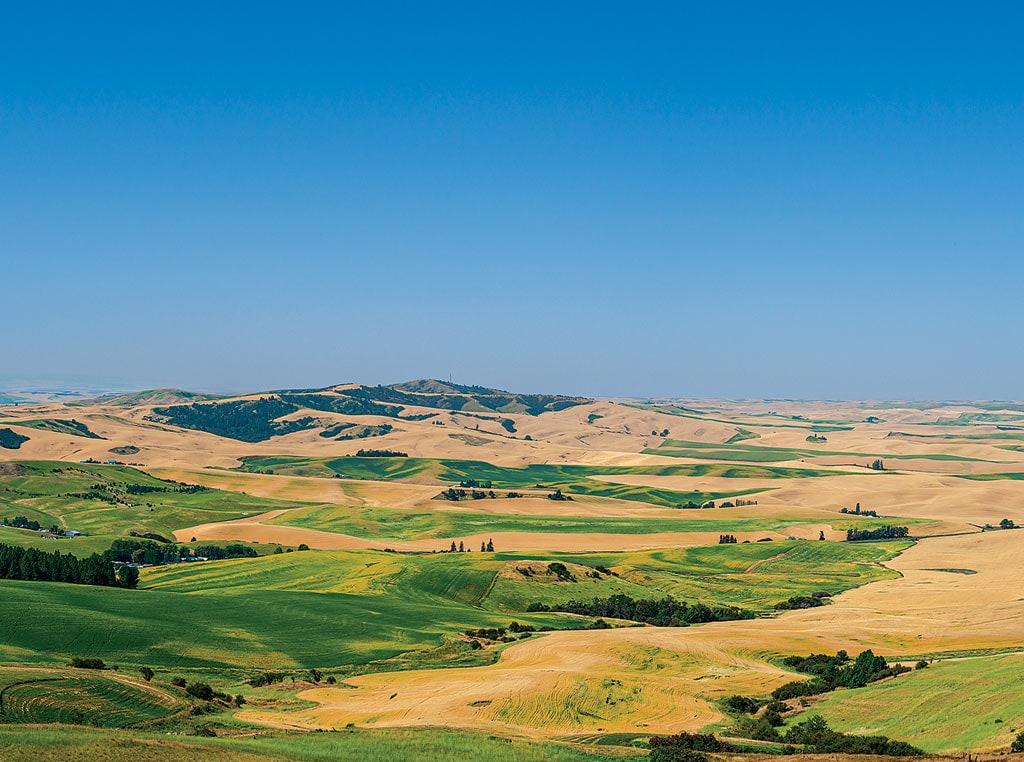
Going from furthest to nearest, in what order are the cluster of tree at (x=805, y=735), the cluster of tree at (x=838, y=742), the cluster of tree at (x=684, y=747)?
1. the cluster of tree at (x=805, y=735)
2. the cluster of tree at (x=838, y=742)
3. the cluster of tree at (x=684, y=747)

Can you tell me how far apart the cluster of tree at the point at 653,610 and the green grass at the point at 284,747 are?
65.2 metres

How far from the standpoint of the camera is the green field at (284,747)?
38.6m

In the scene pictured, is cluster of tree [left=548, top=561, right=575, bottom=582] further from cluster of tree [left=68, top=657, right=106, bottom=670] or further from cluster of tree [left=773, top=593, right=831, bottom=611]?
cluster of tree [left=68, top=657, right=106, bottom=670]

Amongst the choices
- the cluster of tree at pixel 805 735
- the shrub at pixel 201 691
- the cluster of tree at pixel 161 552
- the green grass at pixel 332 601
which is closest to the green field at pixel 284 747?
the cluster of tree at pixel 805 735

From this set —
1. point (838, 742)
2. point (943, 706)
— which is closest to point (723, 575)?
point (943, 706)

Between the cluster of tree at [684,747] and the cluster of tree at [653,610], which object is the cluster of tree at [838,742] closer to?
the cluster of tree at [684,747]

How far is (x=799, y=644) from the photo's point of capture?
8638 cm

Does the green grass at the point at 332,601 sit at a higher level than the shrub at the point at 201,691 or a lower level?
lower

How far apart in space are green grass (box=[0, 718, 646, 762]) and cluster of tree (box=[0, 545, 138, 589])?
73978 millimetres

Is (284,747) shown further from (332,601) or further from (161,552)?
(161,552)

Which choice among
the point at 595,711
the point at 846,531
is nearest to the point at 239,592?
the point at 595,711

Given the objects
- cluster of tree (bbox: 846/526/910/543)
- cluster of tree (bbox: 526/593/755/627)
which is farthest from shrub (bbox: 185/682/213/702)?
cluster of tree (bbox: 846/526/910/543)

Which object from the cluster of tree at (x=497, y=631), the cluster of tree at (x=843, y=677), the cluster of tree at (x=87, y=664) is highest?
→ the cluster of tree at (x=87, y=664)

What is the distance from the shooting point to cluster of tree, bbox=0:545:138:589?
110m
